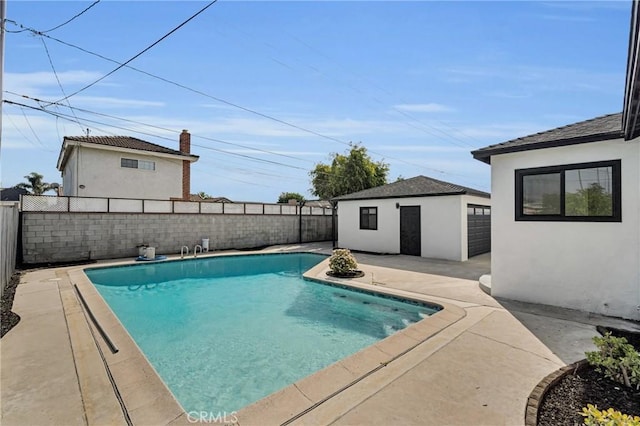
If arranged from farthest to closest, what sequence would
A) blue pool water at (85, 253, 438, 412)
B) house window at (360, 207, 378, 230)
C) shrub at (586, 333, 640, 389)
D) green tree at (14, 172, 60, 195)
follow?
green tree at (14, 172, 60, 195)
house window at (360, 207, 378, 230)
blue pool water at (85, 253, 438, 412)
shrub at (586, 333, 640, 389)

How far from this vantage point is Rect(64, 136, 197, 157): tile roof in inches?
574

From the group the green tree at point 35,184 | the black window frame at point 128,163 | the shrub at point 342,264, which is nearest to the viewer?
the shrub at point 342,264

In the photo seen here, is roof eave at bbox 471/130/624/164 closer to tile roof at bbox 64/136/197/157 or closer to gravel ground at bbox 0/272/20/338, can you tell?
gravel ground at bbox 0/272/20/338

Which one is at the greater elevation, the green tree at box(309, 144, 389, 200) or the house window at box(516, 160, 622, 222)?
the green tree at box(309, 144, 389, 200)

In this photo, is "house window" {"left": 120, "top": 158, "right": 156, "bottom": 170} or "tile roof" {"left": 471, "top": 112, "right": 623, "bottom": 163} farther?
"house window" {"left": 120, "top": 158, "right": 156, "bottom": 170}

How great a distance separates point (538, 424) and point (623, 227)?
172 inches

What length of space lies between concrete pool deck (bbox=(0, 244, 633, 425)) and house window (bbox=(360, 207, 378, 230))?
28.0ft

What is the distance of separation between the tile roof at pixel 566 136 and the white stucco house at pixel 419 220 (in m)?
4.80

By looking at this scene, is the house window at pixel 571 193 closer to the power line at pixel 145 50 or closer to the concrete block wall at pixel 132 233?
the power line at pixel 145 50

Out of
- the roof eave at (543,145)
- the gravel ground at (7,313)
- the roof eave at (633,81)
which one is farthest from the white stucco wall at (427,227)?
the gravel ground at (7,313)

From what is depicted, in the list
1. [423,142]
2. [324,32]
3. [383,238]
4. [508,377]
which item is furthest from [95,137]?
[423,142]

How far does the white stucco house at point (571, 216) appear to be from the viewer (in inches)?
188

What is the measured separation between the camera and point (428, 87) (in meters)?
12.1

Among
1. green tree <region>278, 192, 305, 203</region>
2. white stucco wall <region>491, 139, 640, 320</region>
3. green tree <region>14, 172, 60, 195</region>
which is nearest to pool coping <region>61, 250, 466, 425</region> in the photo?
white stucco wall <region>491, 139, 640, 320</region>
